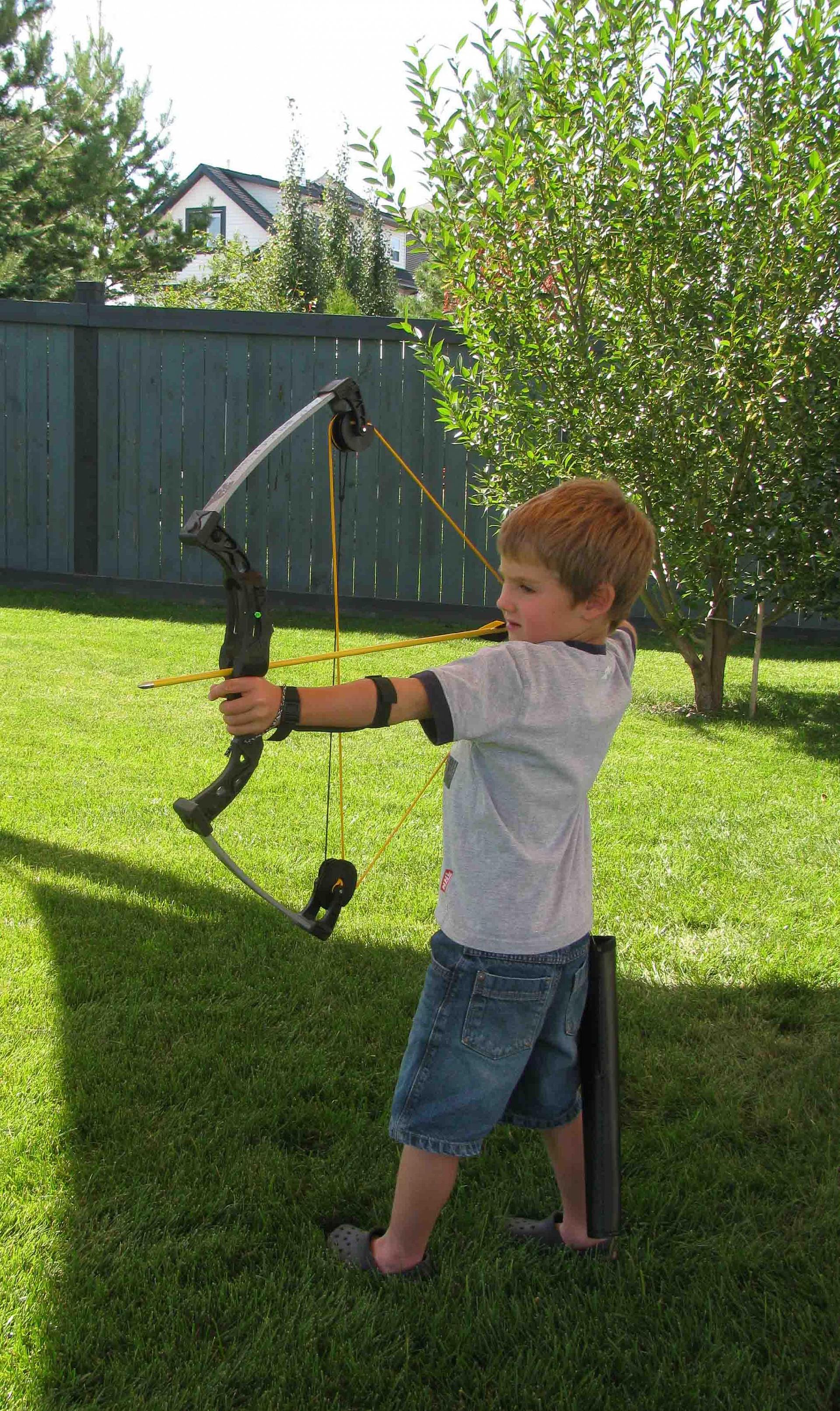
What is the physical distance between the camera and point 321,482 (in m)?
9.12

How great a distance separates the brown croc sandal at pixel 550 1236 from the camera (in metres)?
2.04

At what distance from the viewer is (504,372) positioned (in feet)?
19.5

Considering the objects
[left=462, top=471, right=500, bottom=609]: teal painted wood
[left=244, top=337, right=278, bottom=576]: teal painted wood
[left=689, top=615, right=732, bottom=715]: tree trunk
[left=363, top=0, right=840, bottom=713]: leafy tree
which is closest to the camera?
[left=363, top=0, right=840, bottom=713]: leafy tree

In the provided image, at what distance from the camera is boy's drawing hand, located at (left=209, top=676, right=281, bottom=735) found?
→ 156 cm

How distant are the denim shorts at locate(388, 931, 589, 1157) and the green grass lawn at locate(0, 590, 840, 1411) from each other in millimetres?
320

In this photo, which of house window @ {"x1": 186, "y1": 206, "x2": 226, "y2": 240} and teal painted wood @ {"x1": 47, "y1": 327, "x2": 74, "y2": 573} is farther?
house window @ {"x1": 186, "y1": 206, "x2": 226, "y2": 240}

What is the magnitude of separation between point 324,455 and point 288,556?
2.67 feet

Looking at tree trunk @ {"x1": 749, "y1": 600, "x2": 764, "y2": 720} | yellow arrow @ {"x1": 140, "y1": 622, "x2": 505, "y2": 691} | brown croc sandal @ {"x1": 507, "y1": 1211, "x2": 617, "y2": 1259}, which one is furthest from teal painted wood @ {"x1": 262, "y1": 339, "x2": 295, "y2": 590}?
brown croc sandal @ {"x1": 507, "y1": 1211, "x2": 617, "y2": 1259}

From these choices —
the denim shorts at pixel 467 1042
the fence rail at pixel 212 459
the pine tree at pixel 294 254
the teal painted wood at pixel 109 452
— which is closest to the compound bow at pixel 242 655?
the denim shorts at pixel 467 1042

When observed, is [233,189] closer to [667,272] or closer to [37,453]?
[37,453]

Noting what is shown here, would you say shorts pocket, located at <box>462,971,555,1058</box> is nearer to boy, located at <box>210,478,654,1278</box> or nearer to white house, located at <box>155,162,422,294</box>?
boy, located at <box>210,478,654,1278</box>

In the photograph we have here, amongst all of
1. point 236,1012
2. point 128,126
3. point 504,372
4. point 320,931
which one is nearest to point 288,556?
point 504,372

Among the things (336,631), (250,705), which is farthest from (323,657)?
(336,631)

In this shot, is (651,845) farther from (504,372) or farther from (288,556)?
(288,556)
